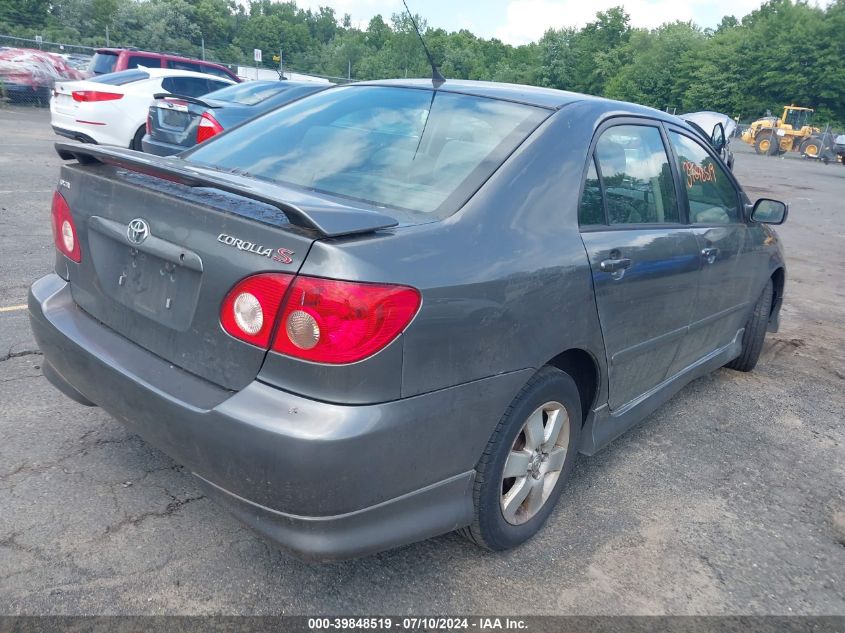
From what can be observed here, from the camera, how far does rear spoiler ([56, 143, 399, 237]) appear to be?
1872mm

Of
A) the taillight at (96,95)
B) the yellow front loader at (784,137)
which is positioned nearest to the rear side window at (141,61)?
the taillight at (96,95)

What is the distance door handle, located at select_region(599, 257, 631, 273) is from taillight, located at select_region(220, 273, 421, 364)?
1.00 meters

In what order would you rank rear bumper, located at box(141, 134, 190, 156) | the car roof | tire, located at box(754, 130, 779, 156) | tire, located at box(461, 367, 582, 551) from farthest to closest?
tire, located at box(754, 130, 779, 156) < rear bumper, located at box(141, 134, 190, 156) < the car roof < tire, located at box(461, 367, 582, 551)

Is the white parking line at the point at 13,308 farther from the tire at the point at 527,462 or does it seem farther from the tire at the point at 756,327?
the tire at the point at 756,327

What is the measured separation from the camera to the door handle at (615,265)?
8.71 feet

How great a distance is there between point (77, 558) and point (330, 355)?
3.95ft

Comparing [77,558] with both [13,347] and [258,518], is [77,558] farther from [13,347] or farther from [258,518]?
[13,347]

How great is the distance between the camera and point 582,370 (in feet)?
9.16

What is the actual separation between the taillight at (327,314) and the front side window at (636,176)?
4.27ft

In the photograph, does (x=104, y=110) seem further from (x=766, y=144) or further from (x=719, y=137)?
(x=766, y=144)

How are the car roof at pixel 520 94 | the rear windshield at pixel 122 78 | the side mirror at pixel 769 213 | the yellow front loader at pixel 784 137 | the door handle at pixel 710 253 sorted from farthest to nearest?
the yellow front loader at pixel 784 137 < the rear windshield at pixel 122 78 < the side mirror at pixel 769 213 < the door handle at pixel 710 253 < the car roof at pixel 520 94

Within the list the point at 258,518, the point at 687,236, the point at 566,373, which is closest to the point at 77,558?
the point at 258,518

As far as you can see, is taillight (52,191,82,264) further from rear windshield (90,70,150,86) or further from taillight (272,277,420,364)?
rear windshield (90,70,150,86)

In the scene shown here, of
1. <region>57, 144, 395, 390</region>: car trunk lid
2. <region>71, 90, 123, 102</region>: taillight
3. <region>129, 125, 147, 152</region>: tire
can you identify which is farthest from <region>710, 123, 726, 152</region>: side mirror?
<region>57, 144, 395, 390</region>: car trunk lid
